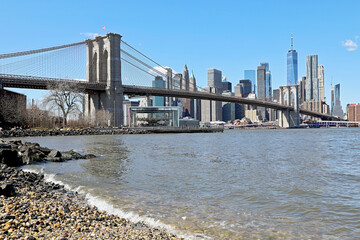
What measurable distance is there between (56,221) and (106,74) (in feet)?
221

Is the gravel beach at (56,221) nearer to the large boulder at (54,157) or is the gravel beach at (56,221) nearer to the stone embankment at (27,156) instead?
Result: the stone embankment at (27,156)

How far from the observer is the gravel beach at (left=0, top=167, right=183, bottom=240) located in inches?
180

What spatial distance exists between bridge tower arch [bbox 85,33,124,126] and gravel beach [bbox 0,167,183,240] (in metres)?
58.8

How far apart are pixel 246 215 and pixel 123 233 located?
2576mm

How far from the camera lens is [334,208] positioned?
6742 millimetres

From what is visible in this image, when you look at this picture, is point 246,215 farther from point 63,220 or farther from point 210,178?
point 210,178

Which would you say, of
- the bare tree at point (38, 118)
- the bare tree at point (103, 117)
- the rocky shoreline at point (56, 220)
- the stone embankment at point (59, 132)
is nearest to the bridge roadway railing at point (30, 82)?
the bare tree at point (38, 118)

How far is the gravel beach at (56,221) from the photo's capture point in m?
4.57

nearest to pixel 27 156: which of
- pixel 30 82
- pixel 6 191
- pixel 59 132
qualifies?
pixel 6 191

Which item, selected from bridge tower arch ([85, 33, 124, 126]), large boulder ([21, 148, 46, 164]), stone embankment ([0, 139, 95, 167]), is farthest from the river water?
bridge tower arch ([85, 33, 124, 126])

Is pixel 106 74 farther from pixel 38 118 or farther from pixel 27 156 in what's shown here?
pixel 27 156

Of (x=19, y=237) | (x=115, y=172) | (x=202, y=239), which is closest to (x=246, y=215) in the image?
(x=202, y=239)

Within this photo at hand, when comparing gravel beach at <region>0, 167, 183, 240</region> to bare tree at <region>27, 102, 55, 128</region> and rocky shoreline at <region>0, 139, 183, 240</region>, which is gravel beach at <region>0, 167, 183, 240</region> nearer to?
rocky shoreline at <region>0, 139, 183, 240</region>

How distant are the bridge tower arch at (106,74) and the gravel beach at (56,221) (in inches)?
2315
